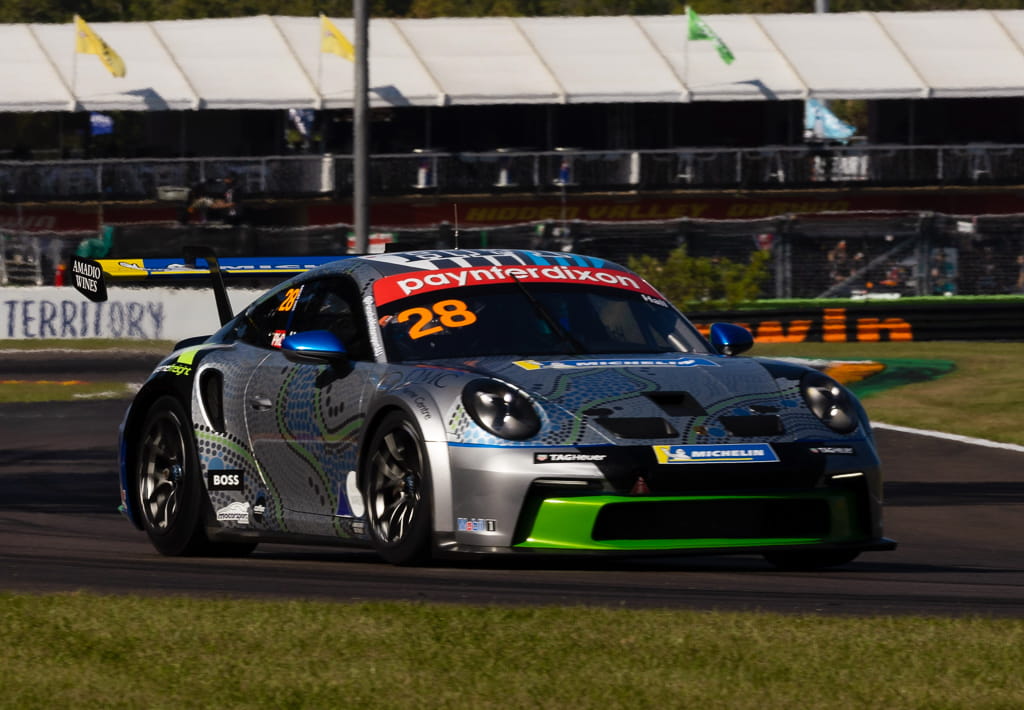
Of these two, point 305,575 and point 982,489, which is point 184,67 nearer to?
point 982,489

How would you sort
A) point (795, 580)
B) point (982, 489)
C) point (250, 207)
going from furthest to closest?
point (250, 207) → point (982, 489) → point (795, 580)

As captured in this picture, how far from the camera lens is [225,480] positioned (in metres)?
8.11

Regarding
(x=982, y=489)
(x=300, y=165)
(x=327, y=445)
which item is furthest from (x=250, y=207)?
Result: (x=327, y=445)

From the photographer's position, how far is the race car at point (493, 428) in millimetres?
6672

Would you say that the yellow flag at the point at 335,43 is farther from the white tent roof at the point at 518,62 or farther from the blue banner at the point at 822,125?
the blue banner at the point at 822,125

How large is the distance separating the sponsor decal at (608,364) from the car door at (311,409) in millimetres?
660

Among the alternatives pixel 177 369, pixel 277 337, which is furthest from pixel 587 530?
pixel 177 369

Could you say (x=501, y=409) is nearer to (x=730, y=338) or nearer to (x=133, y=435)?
(x=730, y=338)

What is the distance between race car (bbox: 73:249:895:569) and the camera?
667 centimetres

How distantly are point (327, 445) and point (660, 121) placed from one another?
42632mm

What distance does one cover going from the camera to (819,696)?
453 centimetres

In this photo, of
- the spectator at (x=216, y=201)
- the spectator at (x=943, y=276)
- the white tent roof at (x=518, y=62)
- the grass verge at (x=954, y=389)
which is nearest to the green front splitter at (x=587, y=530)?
the grass verge at (x=954, y=389)

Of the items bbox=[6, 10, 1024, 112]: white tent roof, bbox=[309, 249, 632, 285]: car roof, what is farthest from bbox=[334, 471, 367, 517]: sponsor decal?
bbox=[6, 10, 1024, 112]: white tent roof

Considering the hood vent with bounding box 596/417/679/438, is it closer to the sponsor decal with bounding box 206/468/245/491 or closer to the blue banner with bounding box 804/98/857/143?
the sponsor decal with bounding box 206/468/245/491
